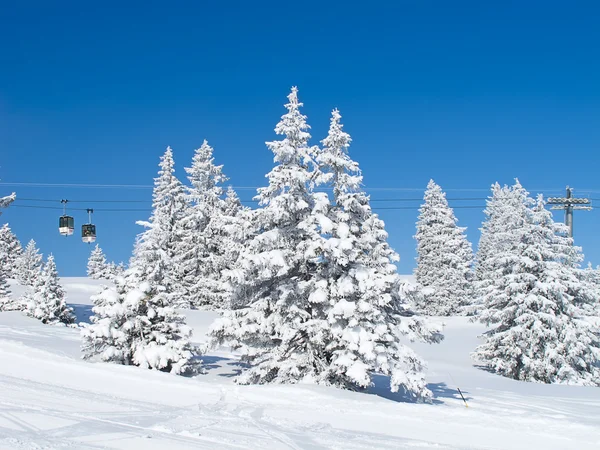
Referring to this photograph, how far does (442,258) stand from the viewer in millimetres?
48906

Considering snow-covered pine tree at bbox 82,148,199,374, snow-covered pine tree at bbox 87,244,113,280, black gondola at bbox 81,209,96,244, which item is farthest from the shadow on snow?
snow-covered pine tree at bbox 87,244,113,280

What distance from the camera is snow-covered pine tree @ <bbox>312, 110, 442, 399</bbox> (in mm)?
15070

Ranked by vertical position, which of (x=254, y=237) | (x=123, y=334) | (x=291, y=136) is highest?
(x=291, y=136)

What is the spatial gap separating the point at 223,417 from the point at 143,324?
30.4 feet

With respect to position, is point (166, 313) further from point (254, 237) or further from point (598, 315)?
point (598, 315)

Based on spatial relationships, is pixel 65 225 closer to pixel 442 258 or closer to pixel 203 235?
pixel 203 235

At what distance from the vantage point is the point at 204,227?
44.3 meters

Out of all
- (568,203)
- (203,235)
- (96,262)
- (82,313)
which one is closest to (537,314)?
(568,203)

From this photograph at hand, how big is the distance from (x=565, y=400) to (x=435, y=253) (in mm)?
31182

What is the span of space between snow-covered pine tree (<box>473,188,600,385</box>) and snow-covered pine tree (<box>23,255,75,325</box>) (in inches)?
1006

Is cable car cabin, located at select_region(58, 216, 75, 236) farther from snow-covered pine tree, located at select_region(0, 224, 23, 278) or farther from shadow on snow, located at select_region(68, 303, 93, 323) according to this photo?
snow-covered pine tree, located at select_region(0, 224, 23, 278)

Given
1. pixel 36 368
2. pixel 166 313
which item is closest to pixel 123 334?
pixel 166 313

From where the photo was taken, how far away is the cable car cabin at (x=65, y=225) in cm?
2894

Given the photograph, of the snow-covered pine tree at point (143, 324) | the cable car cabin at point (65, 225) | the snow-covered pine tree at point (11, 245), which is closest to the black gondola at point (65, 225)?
the cable car cabin at point (65, 225)
